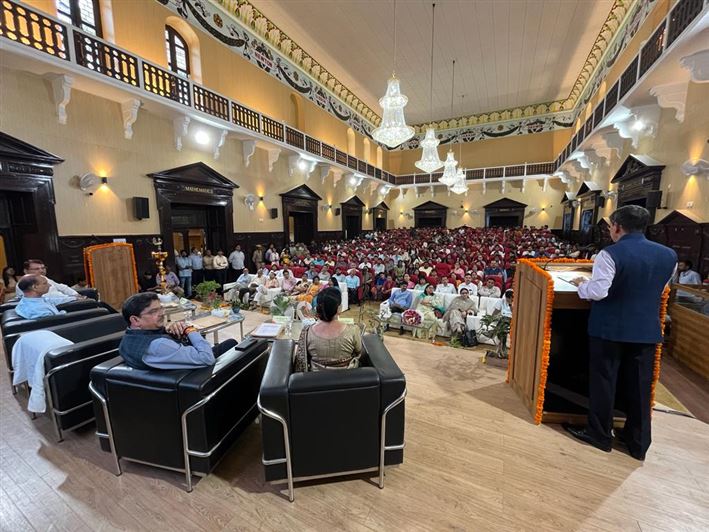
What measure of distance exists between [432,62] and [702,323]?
11.7m

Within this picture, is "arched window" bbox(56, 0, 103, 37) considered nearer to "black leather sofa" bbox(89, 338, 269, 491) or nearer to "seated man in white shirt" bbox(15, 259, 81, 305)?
"seated man in white shirt" bbox(15, 259, 81, 305)

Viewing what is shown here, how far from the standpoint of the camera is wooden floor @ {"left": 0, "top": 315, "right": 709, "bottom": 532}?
1714 millimetres

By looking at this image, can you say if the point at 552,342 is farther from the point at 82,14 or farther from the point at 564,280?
the point at 82,14

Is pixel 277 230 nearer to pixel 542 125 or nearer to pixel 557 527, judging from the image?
pixel 557 527

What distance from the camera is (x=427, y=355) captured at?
3.91 meters

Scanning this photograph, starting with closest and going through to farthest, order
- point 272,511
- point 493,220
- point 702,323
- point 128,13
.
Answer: point 272,511 < point 702,323 < point 128,13 < point 493,220

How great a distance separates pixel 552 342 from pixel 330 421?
82.2 inches

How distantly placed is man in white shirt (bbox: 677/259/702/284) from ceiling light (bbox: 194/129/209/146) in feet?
34.3

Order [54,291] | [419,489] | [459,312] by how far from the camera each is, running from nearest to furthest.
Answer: [419,489] → [54,291] → [459,312]

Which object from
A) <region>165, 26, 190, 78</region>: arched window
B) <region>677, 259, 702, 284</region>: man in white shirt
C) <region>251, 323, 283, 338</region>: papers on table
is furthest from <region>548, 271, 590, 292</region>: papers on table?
<region>165, 26, 190, 78</region>: arched window

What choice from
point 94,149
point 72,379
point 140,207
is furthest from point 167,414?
point 94,149

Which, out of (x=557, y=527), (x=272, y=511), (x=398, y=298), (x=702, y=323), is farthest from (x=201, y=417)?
(x=702, y=323)

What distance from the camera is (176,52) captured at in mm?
7844

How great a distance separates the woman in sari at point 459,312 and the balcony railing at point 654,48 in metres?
4.85
